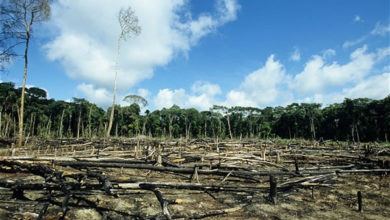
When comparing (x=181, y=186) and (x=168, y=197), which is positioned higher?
(x=181, y=186)

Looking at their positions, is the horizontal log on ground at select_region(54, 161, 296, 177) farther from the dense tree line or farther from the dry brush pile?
the dense tree line

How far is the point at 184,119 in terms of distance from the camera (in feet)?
183

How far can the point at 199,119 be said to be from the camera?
55.5m

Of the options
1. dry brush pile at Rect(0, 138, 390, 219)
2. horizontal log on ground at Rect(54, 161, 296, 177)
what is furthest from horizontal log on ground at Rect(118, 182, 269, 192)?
horizontal log on ground at Rect(54, 161, 296, 177)

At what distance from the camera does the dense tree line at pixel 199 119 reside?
110 ft

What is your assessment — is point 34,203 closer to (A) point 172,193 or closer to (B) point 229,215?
(A) point 172,193

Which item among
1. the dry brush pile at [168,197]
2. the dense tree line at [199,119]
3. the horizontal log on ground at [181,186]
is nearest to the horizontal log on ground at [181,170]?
the dry brush pile at [168,197]

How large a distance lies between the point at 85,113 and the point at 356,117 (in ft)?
193

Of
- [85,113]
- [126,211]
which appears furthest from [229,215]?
[85,113]

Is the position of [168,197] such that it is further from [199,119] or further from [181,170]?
[199,119]

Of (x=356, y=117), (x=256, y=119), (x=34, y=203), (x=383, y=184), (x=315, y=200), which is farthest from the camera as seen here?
(x=256, y=119)

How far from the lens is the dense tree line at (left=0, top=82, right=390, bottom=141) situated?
33438 millimetres

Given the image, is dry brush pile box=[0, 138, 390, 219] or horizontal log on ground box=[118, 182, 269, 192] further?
horizontal log on ground box=[118, 182, 269, 192]

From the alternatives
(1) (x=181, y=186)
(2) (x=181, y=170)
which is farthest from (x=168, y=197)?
(2) (x=181, y=170)
